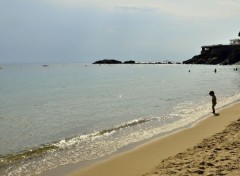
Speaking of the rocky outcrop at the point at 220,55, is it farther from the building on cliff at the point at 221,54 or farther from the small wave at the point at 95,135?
the small wave at the point at 95,135

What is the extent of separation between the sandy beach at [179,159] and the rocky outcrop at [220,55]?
136 metres

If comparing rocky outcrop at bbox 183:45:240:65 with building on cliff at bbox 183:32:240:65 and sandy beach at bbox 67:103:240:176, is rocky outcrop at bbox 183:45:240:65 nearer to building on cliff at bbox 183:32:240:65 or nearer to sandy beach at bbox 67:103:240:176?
building on cliff at bbox 183:32:240:65

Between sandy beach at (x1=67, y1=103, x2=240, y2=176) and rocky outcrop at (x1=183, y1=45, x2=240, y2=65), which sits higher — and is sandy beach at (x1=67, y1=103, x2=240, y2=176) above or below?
below

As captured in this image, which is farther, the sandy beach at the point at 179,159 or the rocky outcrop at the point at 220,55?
the rocky outcrop at the point at 220,55

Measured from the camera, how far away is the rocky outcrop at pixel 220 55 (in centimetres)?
15188

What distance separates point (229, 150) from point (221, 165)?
86.3 inches

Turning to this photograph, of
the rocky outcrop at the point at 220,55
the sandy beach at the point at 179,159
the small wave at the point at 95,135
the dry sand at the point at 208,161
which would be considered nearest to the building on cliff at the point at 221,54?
the rocky outcrop at the point at 220,55

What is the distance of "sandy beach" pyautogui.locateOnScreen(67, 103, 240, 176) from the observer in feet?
39.1

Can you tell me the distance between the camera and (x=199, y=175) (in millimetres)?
11125

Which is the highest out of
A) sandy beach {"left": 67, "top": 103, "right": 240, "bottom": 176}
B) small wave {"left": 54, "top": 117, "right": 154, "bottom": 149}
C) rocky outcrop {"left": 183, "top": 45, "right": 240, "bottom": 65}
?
rocky outcrop {"left": 183, "top": 45, "right": 240, "bottom": 65}

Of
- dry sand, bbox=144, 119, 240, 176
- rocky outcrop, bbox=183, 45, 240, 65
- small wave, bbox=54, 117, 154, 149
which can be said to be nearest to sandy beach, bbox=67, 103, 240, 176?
dry sand, bbox=144, 119, 240, 176

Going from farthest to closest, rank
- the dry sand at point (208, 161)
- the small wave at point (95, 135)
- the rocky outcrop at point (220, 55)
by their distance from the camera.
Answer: the rocky outcrop at point (220, 55) → the small wave at point (95, 135) → the dry sand at point (208, 161)

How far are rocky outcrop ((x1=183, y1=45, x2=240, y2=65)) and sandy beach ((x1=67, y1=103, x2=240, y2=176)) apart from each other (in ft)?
447

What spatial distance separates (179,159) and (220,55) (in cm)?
15573
